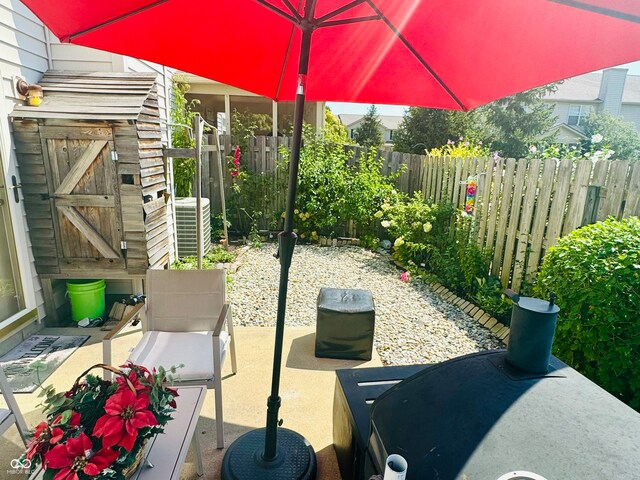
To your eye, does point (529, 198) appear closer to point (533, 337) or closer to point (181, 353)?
point (533, 337)

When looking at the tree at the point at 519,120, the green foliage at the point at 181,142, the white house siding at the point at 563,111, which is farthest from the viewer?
the white house siding at the point at 563,111

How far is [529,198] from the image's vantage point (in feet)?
11.9

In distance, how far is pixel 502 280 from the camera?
3955 millimetres

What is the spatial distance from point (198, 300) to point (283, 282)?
125 centimetres

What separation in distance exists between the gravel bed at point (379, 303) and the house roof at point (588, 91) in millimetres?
23928

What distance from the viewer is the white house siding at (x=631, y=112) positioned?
78.9 feet

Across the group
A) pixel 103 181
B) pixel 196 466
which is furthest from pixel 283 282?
pixel 103 181

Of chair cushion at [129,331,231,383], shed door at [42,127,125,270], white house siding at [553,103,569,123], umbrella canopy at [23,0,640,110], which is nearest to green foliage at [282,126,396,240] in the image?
shed door at [42,127,125,270]

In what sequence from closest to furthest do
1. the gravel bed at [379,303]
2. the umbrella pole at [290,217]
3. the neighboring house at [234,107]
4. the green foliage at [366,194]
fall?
the umbrella pole at [290,217] < the gravel bed at [379,303] < the green foliage at [366,194] < the neighboring house at [234,107]

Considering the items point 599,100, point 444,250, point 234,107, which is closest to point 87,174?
point 444,250

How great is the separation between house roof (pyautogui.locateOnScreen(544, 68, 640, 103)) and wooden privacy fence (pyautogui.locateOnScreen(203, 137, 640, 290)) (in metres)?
23.0

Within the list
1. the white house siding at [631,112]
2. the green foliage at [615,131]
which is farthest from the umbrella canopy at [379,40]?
the white house siding at [631,112]

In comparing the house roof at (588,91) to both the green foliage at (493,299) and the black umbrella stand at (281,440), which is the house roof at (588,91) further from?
the black umbrella stand at (281,440)

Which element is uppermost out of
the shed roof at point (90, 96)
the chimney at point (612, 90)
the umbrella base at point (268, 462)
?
the chimney at point (612, 90)
